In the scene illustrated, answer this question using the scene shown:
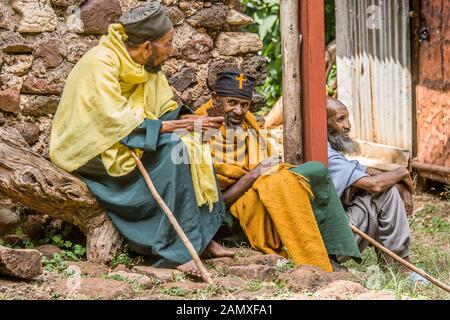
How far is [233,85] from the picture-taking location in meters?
6.32

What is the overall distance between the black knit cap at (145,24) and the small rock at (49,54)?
59 cm

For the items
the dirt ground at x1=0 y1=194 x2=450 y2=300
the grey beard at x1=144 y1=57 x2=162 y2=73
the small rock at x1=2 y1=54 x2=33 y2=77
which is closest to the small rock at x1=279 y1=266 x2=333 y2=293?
the dirt ground at x1=0 y1=194 x2=450 y2=300

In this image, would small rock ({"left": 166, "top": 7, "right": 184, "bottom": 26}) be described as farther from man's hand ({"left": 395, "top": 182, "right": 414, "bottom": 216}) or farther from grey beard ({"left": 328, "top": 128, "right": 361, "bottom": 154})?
man's hand ({"left": 395, "top": 182, "right": 414, "bottom": 216})

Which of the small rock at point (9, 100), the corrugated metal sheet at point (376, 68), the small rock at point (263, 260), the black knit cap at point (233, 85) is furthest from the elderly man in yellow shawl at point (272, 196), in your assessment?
the corrugated metal sheet at point (376, 68)

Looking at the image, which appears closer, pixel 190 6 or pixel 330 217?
pixel 330 217

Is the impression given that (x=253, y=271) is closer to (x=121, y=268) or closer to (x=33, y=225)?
(x=121, y=268)

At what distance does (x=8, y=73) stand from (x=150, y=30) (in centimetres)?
100

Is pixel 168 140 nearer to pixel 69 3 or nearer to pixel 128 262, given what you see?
pixel 128 262

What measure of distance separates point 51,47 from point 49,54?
0.05 meters

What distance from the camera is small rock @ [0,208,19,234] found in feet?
20.3

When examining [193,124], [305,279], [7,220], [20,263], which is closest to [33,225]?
[7,220]

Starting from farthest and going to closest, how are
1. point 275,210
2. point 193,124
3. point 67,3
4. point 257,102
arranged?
point 257,102 < point 67,3 < point 275,210 < point 193,124

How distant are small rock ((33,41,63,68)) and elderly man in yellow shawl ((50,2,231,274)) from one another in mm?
439
